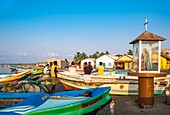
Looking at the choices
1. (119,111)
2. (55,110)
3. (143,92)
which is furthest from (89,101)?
(143,92)

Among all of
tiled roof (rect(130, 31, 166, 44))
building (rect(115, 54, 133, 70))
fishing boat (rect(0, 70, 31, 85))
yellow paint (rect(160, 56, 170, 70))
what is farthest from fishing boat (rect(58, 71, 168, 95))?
building (rect(115, 54, 133, 70))

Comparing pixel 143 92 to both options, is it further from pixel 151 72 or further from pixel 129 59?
pixel 129 59

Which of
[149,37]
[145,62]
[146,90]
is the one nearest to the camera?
[146,90]

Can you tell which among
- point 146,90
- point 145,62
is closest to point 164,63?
point 145,62

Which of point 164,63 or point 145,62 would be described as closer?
point 145,62

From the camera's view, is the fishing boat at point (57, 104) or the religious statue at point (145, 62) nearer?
the fishing boat at point (57, 104)

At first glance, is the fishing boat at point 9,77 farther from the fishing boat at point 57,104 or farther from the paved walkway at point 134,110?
the paved walkway at point 134,110

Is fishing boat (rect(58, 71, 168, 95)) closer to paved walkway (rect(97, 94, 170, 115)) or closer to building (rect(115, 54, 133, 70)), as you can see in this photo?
paved walkway (rect(97, 94, 170, 115))

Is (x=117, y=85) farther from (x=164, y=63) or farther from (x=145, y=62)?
(x=164, y=63)

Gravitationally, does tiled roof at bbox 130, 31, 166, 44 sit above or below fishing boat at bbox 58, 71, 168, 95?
above

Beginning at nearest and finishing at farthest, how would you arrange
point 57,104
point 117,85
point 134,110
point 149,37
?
point 57,104 → point 134,110 → point 149,37 → point 117,85

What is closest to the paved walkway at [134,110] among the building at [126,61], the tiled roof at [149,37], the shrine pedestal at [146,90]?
the shrine pedestal at [146,90]

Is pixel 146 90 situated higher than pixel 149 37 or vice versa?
pixel 149 37

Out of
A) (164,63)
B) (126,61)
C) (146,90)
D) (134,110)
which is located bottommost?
(134,110)
